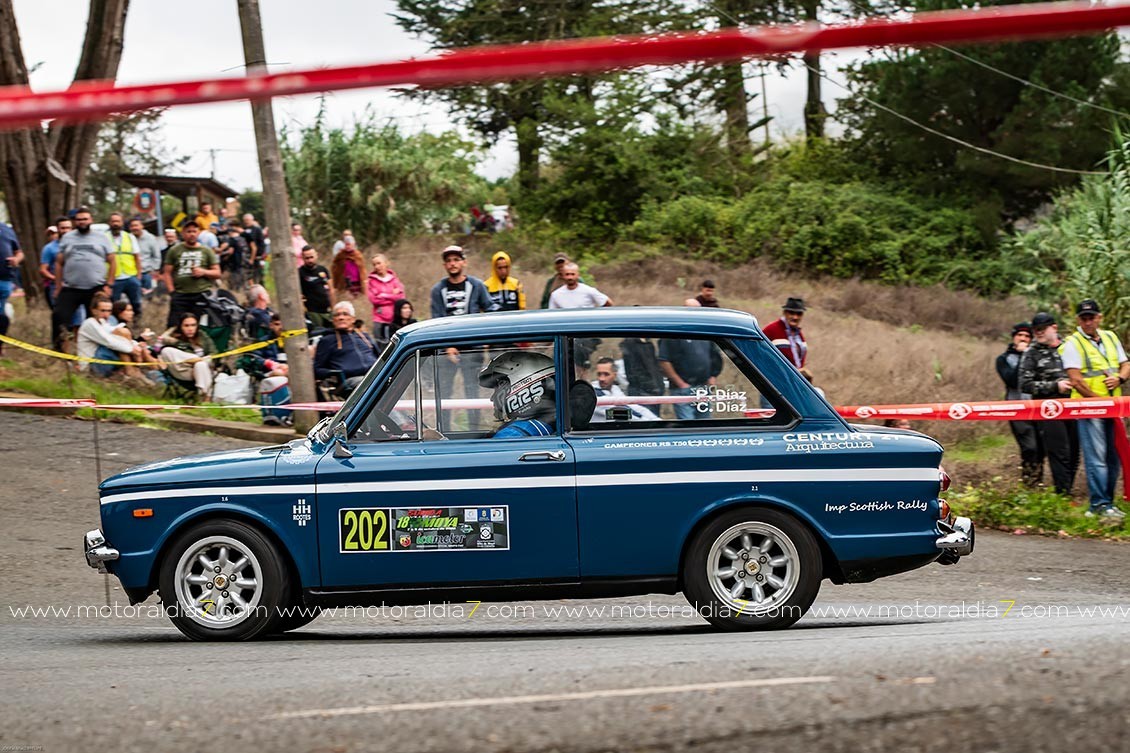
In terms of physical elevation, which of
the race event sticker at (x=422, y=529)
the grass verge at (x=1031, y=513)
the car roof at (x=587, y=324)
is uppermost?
the car roof at (x=587, y=324)

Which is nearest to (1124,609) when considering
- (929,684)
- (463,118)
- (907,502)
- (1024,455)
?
(907,502)

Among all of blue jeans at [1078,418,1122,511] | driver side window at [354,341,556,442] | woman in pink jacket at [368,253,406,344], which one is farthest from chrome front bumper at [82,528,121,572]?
blue jeans at [1078,418,1122,511]

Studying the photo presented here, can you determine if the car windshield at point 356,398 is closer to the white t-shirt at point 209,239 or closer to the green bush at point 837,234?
the white t-shirt at point 209,239

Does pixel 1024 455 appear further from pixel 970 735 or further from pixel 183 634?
pixel 970 735

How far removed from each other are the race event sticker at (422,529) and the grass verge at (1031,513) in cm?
671

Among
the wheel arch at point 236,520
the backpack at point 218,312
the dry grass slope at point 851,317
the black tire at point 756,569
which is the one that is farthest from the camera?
the dry grass slope at point 851,317

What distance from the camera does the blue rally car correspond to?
25.9ft

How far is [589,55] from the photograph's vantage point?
13.1 ft

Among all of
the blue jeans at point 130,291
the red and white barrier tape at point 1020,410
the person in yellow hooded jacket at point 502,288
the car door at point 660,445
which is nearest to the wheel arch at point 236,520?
the car door at point 660,445

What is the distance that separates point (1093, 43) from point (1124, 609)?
3056cm

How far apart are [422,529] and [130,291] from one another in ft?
40.8

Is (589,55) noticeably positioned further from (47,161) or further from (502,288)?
(47,161)

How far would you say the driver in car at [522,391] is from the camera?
8148mm

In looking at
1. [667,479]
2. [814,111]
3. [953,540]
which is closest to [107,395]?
[667,479]
